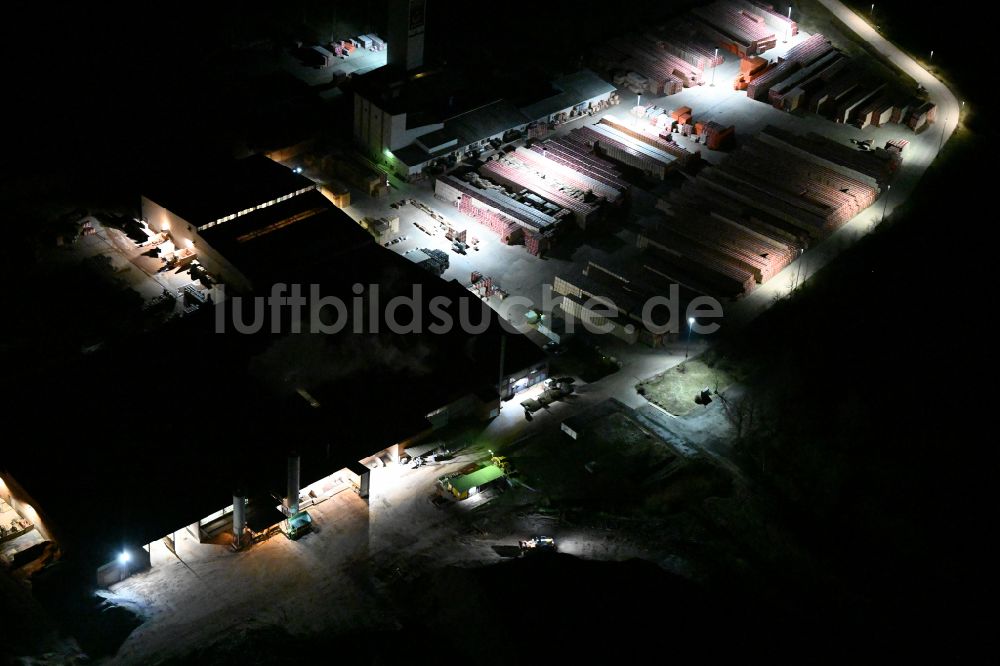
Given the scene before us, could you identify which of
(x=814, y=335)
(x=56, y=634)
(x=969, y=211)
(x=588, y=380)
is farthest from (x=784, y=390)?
(x=56, y=634)

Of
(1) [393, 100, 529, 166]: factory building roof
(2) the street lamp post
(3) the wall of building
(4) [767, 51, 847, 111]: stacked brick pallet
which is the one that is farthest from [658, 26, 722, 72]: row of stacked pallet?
(2) the street lamp post

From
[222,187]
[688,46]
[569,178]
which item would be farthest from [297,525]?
[688,46]

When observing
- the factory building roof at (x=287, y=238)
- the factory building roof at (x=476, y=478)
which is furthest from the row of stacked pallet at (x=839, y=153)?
the factory building roof at (x=476, y=478)

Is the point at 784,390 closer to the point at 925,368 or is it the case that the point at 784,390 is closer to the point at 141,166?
the point at 925,368

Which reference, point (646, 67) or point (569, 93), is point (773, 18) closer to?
point (646, 67)

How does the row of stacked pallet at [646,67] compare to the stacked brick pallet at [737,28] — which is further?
the stacked brick pallet at [737,28]

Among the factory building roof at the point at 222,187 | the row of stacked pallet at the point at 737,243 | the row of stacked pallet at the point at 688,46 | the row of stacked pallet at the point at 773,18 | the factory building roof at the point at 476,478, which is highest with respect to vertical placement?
the row of stacked pallet at the point at 773,18

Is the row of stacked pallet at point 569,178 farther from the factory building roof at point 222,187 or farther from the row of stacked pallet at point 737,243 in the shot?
the factory building roof at point 222,187

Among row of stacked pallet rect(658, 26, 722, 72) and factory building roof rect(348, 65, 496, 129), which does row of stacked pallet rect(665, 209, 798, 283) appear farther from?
row of stacked pallet rect(658, 26, 722, 72)
